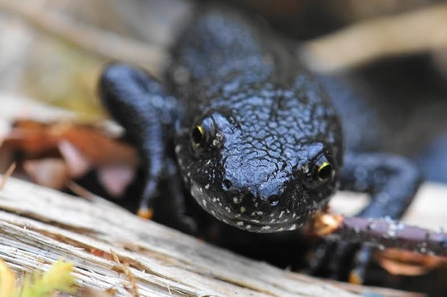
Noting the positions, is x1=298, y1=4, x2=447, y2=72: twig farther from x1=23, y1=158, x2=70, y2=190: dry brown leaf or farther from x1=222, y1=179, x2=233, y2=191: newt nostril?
x1=222, y1=179, x2=233, y2=191: newt nostril

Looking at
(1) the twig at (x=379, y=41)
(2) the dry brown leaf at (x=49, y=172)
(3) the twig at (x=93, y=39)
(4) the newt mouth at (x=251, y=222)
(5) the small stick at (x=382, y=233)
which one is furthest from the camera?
(1) the twig at (x=379, y=41)

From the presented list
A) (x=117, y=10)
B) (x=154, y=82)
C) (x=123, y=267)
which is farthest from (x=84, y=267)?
(x=117, y=10)

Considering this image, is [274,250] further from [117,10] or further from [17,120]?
[117,10]

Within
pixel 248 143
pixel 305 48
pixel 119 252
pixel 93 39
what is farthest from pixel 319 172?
pixel 305 48

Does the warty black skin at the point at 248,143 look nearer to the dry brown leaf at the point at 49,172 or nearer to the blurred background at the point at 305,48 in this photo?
the dry brown leaf at the point at 49,172

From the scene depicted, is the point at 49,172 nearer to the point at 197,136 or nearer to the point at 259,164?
the point at 197,136

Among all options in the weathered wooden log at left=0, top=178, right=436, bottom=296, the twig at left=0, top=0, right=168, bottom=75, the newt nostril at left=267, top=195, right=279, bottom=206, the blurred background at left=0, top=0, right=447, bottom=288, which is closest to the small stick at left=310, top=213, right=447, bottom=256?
the weathered wooden log at left=0, top=178, right=436, bottom=296

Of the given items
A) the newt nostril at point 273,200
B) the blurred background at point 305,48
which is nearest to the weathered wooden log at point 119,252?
the newt nostril at point 273,200
